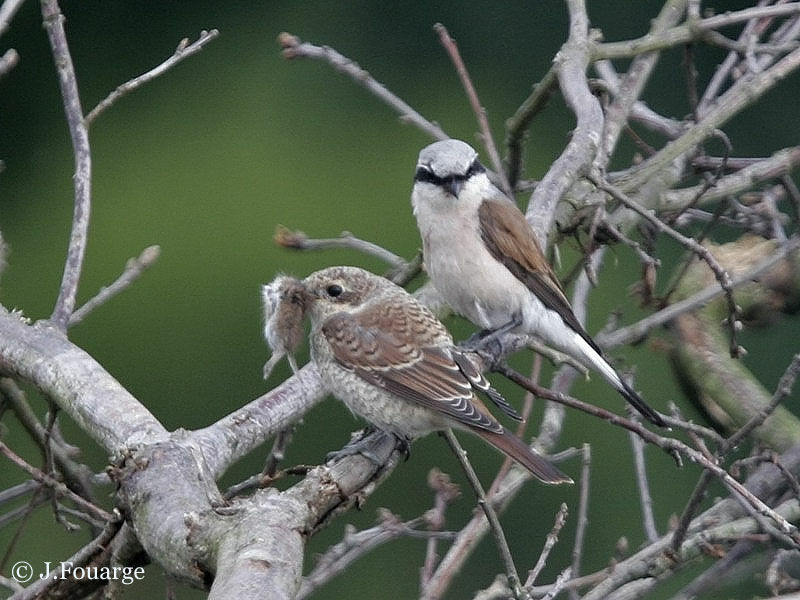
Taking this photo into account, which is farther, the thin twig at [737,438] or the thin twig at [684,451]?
the thin twig at [737,438]

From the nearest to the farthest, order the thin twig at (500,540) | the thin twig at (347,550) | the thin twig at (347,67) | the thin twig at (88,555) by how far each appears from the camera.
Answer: the thin twig at (500,540)
the thin twig at (88,555)
the thin twig at (347,550)
the thin twig at (347,67)

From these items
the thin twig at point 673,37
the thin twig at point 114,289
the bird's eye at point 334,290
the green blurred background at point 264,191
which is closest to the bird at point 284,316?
the bird's eye at point 334,290

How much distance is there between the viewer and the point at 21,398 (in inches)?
102

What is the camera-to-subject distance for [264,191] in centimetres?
580

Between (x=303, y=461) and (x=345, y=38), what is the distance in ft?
9.75

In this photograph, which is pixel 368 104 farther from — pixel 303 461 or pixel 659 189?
pixel 659 189

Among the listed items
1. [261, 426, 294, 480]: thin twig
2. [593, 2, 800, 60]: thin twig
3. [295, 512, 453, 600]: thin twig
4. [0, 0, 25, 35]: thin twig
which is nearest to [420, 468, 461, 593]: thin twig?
[295, 512, 453, 600]: thin twig

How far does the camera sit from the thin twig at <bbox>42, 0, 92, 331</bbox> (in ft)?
7.84

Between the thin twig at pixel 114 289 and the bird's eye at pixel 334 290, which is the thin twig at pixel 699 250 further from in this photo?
the thin twig at pixel 114 289

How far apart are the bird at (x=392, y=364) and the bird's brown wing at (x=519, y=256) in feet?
1.28

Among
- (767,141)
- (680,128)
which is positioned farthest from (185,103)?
(680,128)

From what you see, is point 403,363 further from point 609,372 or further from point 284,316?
point 609,372

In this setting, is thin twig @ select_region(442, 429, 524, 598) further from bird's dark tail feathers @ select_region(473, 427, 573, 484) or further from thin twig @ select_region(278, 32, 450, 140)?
thin twig @ select_region(278, 32, 450, 140)

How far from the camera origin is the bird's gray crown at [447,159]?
3164 millimetres
